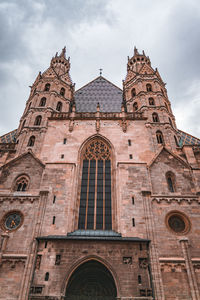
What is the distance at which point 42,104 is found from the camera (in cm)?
2420

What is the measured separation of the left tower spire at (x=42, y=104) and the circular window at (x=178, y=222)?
39.9 ft

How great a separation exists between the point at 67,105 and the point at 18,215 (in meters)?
13.7

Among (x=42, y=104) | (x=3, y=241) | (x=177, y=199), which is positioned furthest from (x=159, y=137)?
(x=3, y=241)

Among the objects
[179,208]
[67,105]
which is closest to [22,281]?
[179,208]

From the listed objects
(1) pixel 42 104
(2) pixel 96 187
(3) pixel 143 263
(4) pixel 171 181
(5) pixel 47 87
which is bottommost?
(3) pixel 143 263

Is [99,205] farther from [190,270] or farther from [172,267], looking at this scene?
[190,270]

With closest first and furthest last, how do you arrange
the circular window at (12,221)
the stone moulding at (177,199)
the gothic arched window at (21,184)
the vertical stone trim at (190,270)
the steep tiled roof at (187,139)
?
the vertical stone trim at (190,270)
the circular window at (12,221)
the stone moulding at (177,199)
the gothic arched window at (21,184)
the steep tiled roof at (187,139)

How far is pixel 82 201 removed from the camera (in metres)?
16.9

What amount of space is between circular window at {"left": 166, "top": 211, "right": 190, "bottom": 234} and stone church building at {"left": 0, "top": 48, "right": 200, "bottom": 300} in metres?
0.07

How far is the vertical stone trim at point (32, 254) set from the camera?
12.6 m

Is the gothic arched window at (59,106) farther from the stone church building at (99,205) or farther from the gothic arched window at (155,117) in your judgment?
the gothic arched window at (155,117)

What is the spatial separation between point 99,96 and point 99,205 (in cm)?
1648

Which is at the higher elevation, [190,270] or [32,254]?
[32,254]

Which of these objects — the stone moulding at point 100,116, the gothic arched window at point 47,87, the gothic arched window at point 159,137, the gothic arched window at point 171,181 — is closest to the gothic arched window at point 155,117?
the stone moulding at point 100,116
